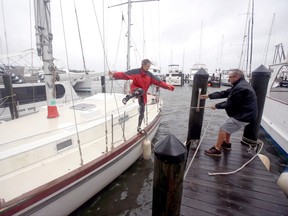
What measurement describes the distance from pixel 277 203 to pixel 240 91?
6.23ft

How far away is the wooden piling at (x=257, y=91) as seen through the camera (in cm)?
456

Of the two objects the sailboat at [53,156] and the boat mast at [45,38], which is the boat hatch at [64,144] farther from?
the boat mast at [45,38]

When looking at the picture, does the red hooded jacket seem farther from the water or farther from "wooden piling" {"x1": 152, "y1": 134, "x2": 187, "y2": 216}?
"wooden piling" {"x1": 152, "y1": 134, "x2": 187, "y2": 216}

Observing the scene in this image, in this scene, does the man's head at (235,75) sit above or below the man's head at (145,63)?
below

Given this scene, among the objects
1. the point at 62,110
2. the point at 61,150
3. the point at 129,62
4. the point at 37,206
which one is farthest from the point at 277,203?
the point at 129,62

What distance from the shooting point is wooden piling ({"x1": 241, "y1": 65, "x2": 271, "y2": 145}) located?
4559 mm

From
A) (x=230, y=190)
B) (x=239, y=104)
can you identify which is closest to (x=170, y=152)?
(x=230, y=190)

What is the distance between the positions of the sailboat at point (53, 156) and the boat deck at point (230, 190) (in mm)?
1699

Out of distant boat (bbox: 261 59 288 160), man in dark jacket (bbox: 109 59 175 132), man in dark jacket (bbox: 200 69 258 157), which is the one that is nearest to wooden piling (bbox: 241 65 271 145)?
man in dark jacket (bbox: 200 69 258 157)

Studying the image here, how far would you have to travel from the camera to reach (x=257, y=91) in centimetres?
467

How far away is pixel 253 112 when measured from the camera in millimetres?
3346

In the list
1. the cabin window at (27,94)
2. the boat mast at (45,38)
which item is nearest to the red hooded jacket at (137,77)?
the boat mast at (45,38)

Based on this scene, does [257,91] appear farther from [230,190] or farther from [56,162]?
[56,162]

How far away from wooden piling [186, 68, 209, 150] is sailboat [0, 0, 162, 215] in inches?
57.5
